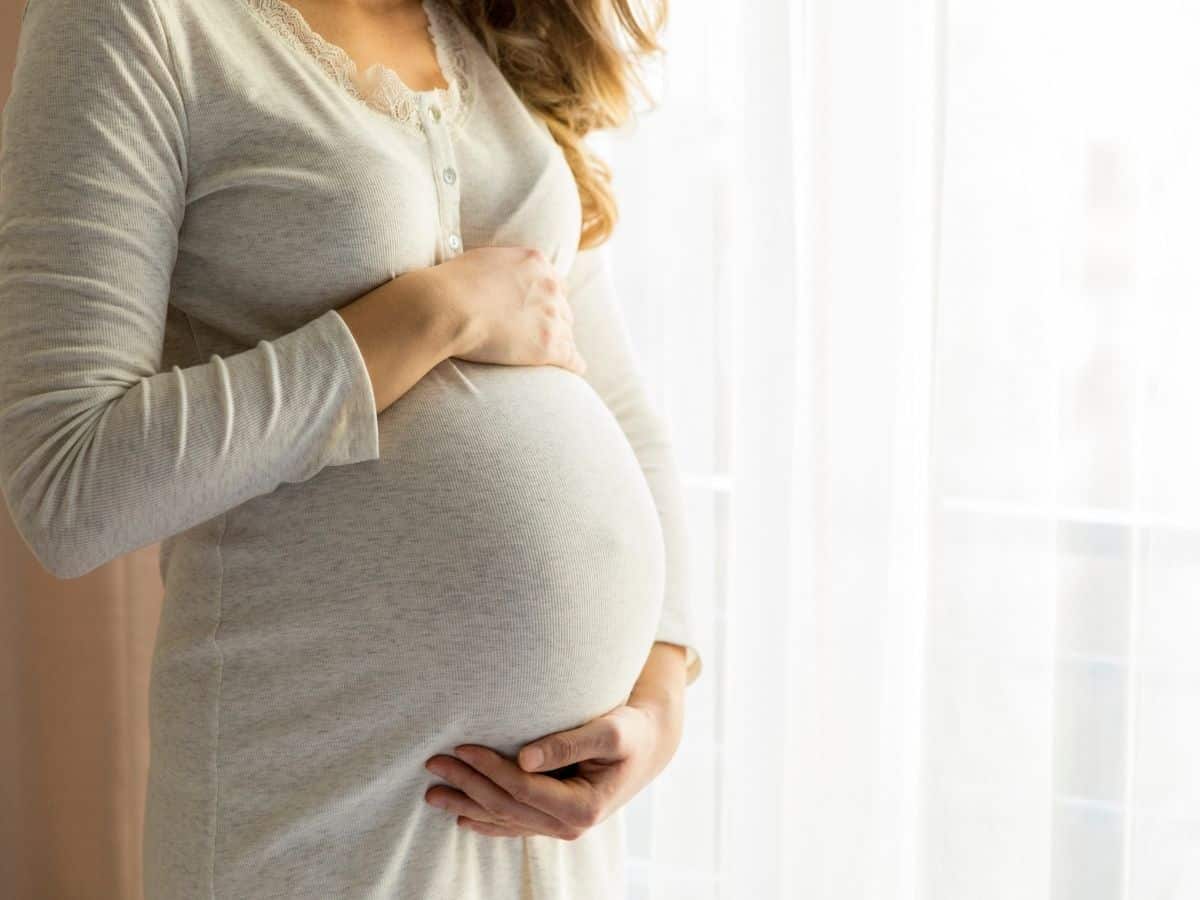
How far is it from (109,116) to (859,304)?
84 centimetres

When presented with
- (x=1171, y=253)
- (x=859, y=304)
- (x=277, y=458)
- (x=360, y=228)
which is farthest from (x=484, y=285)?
(x=1171, y=253)

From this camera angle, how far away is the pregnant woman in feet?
2.64

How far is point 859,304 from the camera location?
1360 millimetres

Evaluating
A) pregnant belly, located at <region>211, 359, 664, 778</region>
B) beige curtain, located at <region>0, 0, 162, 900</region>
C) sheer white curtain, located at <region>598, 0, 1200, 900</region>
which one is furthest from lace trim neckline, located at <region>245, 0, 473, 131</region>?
beige curtain, located at <region>0, 0, 162, 900</region>

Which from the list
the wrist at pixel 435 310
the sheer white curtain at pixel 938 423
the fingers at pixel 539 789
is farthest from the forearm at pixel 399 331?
the sheer white curtain at pixel 938 423

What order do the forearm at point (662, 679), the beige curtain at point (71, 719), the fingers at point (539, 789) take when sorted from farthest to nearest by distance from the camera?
the beige curtain at point (71, 719) < the forearm at point (662, 679) < the fingers at point (539, 789)

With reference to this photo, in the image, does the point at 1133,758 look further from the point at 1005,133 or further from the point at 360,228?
the point at 360,228

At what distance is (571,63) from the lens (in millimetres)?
1230

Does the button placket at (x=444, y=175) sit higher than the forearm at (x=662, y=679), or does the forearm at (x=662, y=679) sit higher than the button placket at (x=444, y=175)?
the button placket at (x=444, y=175)

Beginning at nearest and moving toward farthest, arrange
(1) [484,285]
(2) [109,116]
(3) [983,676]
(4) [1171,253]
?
(2) [109,116], (1) [484,285], (4) [1171,253], (3) [983,676]

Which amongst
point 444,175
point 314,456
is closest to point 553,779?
point 314,456

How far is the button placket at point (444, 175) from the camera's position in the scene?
98 centimetres

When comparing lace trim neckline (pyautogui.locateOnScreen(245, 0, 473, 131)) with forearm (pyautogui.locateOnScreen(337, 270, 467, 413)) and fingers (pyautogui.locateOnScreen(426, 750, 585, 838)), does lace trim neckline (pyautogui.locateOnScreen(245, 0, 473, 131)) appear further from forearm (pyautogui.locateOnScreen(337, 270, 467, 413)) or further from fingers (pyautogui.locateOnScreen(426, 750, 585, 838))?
fingers (pyautogui.locateOnScreen(426, 750, 585, 838))

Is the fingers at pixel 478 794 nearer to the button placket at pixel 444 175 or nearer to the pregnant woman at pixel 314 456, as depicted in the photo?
the pregnant woman at pixel 314 456
